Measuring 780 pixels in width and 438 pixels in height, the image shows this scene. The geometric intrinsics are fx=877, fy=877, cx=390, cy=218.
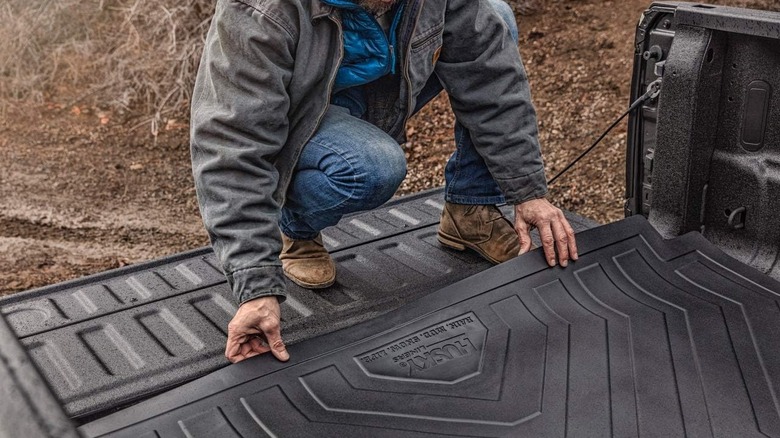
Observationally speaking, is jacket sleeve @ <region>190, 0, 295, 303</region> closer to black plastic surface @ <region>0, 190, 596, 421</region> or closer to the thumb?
the thumb

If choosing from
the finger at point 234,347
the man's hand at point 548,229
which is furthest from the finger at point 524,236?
the finger at point 234,347

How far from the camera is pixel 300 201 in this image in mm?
2350

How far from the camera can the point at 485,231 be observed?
2641 mm

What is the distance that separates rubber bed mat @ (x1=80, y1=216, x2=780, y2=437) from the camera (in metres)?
1.80

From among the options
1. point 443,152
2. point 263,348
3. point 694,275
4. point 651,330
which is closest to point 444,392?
point 263,348

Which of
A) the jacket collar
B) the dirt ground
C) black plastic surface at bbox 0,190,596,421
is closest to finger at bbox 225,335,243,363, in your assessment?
black plastic surface at bbox 0,190,596,421

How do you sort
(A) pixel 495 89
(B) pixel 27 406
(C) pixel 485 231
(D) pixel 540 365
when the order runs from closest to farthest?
(B) pixel 27 406 < (D) pixel 540 365 < (A) pixel 495 89 < (C) pixel 485 231

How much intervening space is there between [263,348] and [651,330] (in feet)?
3.09

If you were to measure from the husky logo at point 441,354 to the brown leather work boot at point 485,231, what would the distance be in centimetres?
56

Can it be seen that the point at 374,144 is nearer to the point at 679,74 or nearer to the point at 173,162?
the point at 679,74

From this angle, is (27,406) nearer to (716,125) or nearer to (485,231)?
(485,231)

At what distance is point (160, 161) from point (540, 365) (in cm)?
300

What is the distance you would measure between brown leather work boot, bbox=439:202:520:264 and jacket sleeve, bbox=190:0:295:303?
0.82 metres

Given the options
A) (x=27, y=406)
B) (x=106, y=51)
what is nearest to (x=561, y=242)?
(x=27, y=406)
